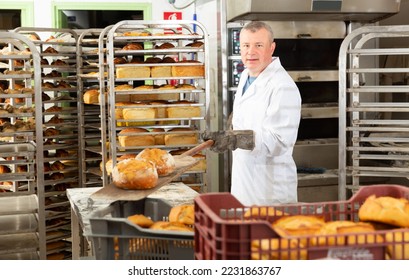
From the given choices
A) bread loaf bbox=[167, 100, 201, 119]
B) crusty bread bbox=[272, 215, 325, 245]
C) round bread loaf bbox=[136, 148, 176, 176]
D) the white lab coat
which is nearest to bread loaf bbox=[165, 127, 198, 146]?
bread loaf bbox=[167, 100, 201, 119]

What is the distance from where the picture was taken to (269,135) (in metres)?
3.18

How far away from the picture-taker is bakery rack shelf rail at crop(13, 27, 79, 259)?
17.6 feet

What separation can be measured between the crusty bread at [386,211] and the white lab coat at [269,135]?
61.8 inches

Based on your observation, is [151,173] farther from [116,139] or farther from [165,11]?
[165,11]

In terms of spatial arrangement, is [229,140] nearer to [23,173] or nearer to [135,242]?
[135,242]

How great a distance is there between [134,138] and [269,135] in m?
1.63

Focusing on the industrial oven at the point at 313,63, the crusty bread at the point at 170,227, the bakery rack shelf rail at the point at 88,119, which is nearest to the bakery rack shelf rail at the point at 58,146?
the bakery rack shelf rail at the point at 88,119

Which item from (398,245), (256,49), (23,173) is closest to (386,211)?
(398,245)

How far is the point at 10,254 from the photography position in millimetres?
4324

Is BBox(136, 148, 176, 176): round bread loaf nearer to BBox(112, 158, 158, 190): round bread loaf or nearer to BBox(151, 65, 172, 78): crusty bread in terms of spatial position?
BBox(112, 158, 158, 190): round bread loaf

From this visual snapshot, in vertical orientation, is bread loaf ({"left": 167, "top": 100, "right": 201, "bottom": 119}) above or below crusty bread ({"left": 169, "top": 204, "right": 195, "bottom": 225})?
above

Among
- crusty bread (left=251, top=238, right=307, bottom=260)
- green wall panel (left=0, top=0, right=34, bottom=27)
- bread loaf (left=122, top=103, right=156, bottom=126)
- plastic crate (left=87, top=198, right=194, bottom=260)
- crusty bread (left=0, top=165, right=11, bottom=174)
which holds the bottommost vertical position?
crusty bread (left=0, top=165, right=11, bottom=174)

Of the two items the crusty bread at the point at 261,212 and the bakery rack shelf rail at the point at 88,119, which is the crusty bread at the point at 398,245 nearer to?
the crusty bread at the point at 261,212

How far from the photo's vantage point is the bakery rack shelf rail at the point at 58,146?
17.6ft
